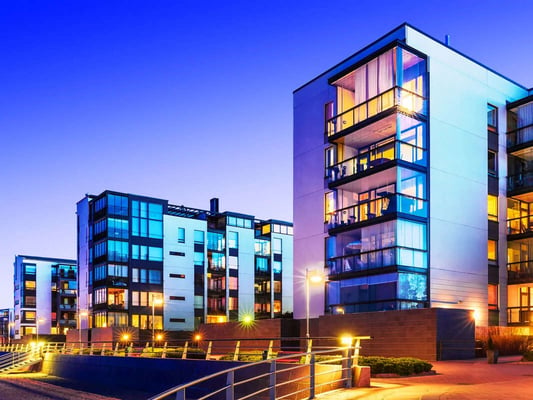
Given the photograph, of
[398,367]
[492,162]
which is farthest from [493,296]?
[398,367]

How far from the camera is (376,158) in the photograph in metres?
35.0

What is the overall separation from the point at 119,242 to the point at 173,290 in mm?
9361

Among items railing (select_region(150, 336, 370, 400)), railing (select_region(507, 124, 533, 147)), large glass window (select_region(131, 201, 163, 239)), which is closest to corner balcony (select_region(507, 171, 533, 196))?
Result: railing (select_region(507, 124, 533, 147))

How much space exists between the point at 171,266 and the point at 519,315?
5045 cm

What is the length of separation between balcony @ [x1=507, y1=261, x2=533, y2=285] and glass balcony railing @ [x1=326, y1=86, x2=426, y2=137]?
435 inches

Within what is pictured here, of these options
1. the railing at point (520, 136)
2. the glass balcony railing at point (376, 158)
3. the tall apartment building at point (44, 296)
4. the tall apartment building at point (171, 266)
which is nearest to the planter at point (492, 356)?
the glass balcony railing at point (376, 158)

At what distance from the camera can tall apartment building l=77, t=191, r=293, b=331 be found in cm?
7550

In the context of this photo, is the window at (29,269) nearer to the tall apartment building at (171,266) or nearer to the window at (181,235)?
the tall apartment building at (171,266)

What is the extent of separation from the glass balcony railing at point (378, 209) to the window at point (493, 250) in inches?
250

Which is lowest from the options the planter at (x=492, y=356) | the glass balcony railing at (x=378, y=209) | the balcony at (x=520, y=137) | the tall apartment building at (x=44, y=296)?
the tall apartment building at (x=44, y=296)

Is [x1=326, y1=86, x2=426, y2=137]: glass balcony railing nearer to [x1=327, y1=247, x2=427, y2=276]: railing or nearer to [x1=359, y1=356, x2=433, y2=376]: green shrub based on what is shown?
[x1=327, y1=247, x2=427, y2=276]: railing

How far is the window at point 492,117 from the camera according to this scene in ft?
124

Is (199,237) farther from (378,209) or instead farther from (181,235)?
(378,209)

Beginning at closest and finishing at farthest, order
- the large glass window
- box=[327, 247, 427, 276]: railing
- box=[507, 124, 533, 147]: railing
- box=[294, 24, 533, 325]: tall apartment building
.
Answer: box=[327, 247, 427, 276]: railing, box=[294, 24, 533, 325]: tall apartment building, box=[507, 124, 533, 147]: railing, the large glass window
